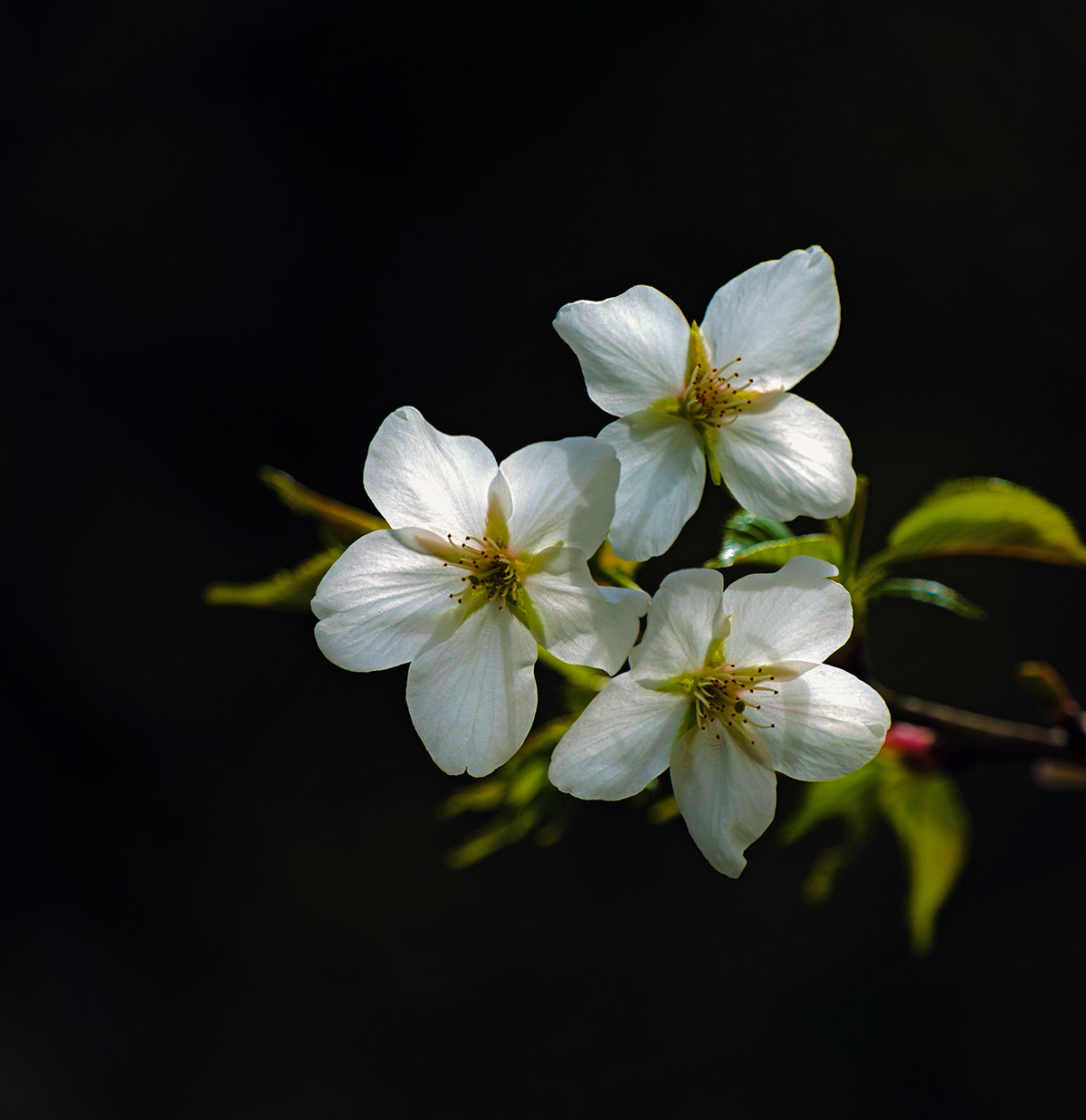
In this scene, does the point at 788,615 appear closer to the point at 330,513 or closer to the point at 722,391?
the point at 722,391

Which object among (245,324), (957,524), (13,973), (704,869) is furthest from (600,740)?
(13,973)

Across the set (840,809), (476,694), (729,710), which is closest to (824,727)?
(729,710)

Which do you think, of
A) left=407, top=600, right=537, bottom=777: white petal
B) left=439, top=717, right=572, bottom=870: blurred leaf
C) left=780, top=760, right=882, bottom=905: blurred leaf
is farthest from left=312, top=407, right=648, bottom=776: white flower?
left=780, top=760, right=882, bottom=905: blurred leaf

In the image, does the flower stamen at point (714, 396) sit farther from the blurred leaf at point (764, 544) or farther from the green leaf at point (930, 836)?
the green leaf at point (930, 836)

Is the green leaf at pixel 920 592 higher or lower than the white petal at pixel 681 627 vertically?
lower

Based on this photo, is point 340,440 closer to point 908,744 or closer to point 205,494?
point 205,494

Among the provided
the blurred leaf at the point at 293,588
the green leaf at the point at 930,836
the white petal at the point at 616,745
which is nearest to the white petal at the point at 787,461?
the white petal at the point at 616,745
